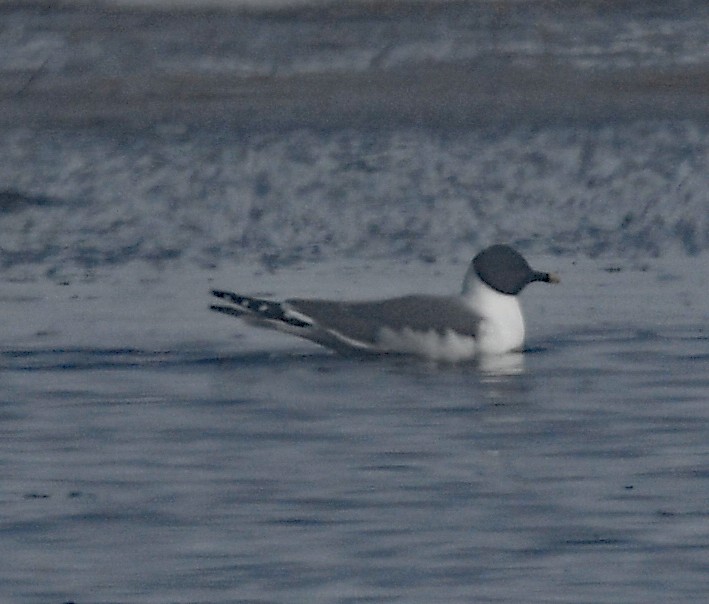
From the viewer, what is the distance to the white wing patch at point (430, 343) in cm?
1248

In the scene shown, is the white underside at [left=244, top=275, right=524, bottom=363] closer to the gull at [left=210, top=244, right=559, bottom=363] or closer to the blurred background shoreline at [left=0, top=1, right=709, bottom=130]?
the gull at [left=210, top=244, right=559, bottom=363]

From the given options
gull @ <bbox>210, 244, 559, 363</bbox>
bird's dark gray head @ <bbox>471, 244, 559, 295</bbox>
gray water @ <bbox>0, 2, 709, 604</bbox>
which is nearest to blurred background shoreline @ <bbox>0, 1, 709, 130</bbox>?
gray water @ <bbox>0, 2, 709, 604</bbox>

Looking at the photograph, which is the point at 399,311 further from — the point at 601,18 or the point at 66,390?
the point at 601,18

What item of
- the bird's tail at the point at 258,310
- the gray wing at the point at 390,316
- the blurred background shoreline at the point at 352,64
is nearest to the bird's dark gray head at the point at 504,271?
the gray wing at the point at 390,316

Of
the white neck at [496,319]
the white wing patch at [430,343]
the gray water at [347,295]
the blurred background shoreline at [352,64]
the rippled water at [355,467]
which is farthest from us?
the blurred background shoreline at [352,64]

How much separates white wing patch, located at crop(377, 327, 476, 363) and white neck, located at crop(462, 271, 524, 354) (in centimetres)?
9

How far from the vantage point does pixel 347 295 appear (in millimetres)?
14469

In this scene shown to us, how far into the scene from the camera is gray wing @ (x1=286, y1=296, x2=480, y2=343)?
41.1 ft

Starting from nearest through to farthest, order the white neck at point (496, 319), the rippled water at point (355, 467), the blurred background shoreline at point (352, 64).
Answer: the rippled water at point (355, 467), the white neck at point (496, 319), the blurred background shoreline at point (352, 64)

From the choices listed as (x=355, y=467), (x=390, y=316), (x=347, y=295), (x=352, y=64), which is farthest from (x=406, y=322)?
(x=352, y=64)

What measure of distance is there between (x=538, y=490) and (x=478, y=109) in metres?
14.1

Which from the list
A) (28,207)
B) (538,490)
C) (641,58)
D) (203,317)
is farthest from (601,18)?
(538,490)

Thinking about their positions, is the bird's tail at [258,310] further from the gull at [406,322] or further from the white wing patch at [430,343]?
the white wing patch at [430,343]

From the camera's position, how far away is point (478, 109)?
2294 cm
